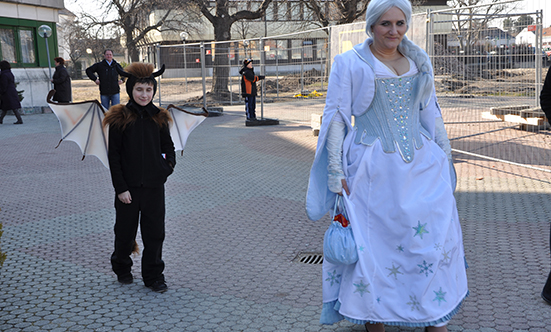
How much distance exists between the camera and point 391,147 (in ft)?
10.2

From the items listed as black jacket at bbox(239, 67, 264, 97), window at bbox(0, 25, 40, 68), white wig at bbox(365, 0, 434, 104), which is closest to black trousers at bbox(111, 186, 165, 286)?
white wig at bbox(365, 0, 434, 104)

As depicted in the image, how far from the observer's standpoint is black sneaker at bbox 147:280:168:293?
418cm

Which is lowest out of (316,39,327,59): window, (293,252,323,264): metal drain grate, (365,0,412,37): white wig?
(293,252,323,264): metal drain grate

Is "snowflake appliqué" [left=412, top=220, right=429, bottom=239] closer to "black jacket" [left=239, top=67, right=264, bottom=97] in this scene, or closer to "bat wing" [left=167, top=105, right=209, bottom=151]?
"bat wing" [left=167, top=105, right=209, bottom=151]

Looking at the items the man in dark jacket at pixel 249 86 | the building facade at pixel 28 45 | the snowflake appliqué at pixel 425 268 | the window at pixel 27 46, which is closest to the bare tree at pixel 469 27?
the man in dark jacket at pixel 249 86

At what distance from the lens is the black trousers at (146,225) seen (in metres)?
4.11

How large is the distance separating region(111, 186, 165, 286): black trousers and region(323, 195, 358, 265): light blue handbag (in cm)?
155

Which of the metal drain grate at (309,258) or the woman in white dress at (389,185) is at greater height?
the woman in white dress at (389,185)

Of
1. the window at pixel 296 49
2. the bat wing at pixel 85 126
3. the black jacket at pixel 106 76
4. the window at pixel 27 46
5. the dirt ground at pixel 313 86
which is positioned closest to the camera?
the bat wing at pixel 85 126

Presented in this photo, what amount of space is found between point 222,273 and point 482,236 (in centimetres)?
249

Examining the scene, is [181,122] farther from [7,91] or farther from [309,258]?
[7,91]

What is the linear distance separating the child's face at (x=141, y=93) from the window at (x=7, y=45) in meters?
20.3

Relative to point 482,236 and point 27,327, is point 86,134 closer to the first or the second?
point 27,327

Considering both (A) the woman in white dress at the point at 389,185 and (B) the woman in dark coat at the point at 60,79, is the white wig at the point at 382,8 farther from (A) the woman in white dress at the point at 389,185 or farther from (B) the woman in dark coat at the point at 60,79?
(B) the woman in dark coat at the point at 60,79
